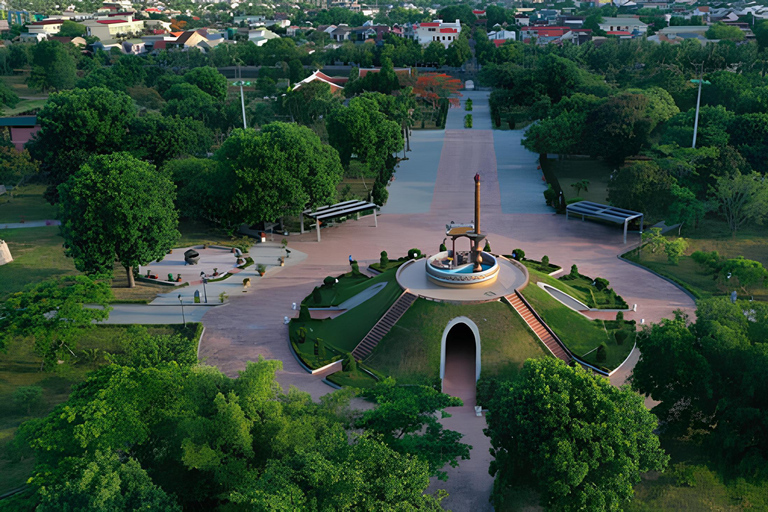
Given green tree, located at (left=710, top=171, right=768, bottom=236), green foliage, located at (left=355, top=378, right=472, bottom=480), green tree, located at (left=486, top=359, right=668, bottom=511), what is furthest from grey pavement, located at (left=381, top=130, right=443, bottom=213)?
green tree, located at (left=486, top=359, right=668, bottom=511)

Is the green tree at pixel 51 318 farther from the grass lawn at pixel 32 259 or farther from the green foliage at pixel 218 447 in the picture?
A: the green foliage at pixel 218 447

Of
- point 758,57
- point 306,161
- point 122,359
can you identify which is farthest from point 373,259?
point 758,57

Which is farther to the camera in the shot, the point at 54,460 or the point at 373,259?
the point at 373,259

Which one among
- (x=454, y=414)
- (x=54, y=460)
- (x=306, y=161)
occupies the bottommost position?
A: (x=454, y=414)

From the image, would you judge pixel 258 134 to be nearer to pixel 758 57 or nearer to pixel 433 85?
pixel 433 85

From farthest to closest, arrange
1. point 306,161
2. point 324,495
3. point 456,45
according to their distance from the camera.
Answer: point 456,45, point 306,161, point 324,495

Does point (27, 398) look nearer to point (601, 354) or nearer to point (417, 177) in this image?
point (601, 354)
